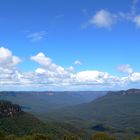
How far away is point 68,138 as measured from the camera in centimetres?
19400

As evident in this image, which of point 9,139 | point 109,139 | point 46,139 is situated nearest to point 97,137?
point 109,139

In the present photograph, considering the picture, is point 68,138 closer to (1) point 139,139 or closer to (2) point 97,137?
(2) point 97,137

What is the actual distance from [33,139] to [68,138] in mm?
22533

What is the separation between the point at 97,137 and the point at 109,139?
7.51 metres

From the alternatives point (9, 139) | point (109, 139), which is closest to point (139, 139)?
point (109, 139)

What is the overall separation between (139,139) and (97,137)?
37.2 meters

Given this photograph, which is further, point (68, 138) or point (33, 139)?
point (68, 138)

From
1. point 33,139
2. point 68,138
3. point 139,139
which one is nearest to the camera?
point 139,139

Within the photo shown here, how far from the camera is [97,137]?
19562 centimetres

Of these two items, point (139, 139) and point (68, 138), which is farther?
point (68, 138)

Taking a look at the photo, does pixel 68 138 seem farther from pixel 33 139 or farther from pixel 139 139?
pixel 139 139

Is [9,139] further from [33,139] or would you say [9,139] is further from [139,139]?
[139,139]

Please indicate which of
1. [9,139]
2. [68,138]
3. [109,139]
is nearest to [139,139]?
[109,139]

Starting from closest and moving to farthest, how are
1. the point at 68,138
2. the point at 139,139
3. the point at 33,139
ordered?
1. the point at 139,139
2. the point at 33,139
3. the point at 68,138
